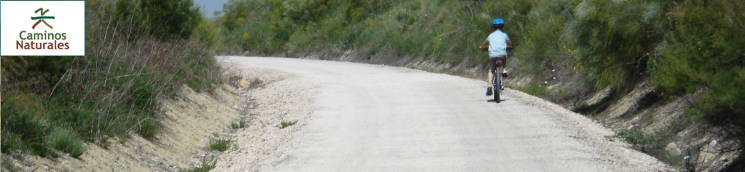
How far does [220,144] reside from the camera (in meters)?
10.8

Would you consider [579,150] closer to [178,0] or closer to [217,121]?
[217,121]

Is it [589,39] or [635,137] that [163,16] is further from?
[635,137]

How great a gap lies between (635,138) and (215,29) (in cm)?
1269

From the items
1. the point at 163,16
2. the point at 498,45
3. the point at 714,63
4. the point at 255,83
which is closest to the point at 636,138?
the point at 714,63

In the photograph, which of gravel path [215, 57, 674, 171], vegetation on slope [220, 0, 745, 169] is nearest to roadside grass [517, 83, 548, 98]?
vegetation on slope [220, 0, 745, 169]

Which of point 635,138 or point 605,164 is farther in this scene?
point 635,138

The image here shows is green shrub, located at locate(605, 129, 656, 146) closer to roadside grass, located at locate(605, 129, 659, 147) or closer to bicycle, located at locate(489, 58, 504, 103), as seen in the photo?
roadside grass, located at locate(605, 129, 659, 147)

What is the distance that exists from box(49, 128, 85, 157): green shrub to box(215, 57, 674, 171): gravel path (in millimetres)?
1825

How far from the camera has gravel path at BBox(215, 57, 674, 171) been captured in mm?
8664

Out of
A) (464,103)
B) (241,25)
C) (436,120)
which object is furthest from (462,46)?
(241,25)

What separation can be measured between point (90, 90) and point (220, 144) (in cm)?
220

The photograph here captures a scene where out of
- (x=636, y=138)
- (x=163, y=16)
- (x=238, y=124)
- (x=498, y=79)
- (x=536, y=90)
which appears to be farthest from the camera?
(x=536, y=90)

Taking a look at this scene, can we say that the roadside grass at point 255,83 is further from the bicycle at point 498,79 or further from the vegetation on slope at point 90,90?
the bicycle at point 498,79

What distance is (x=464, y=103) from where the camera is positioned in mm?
13641
